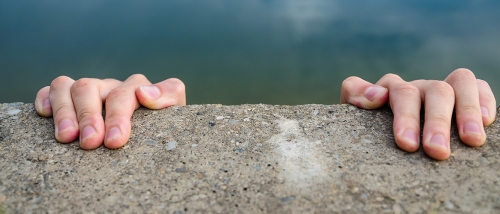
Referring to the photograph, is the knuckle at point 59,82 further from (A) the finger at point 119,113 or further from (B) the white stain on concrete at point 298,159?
(B) the white stain on concrete at point 298,159

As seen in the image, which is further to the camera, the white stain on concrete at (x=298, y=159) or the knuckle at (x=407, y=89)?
the knuckle at (x=407, y=89)

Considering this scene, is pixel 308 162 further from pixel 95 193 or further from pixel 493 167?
pixel 95 193

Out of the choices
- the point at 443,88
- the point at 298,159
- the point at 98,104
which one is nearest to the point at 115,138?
the point at 98,104

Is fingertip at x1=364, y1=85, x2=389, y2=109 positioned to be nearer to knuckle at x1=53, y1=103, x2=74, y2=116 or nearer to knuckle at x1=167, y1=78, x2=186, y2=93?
knuckle at x1=167, y1=78, x2=186, y2=93

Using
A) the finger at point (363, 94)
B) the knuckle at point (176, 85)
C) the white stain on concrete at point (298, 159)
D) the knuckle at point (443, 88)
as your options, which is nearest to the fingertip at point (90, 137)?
the knuckle at point (176, 85)

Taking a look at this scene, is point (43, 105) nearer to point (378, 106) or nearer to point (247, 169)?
point (247, 169)

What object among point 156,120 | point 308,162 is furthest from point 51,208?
point 308,162
